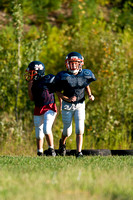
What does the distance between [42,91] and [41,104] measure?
0.26 metres

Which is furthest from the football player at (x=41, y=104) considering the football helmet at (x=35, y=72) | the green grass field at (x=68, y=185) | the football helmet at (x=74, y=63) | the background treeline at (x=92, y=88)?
the green grass field at (x=68, y=185)

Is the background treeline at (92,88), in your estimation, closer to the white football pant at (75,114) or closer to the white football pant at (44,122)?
the white football pant at (44,122)

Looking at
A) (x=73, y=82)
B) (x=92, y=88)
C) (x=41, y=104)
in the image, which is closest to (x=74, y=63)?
(x=73, y=82)

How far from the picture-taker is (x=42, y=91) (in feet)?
25.6

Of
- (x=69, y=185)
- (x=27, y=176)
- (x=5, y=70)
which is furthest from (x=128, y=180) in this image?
(x=5, y=70)

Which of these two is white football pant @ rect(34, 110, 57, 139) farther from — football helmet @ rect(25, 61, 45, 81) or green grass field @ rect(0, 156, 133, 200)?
green grass field @ rect(0, 156, 133, 200)

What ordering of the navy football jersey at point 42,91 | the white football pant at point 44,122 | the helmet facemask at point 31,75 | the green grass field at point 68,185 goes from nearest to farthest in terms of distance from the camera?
the green grass field at point 68,185, the white football pant at point 44,122, the navy football jersey at point 42,91, the helmet facemask at point 31,75

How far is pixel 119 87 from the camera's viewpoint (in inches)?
491

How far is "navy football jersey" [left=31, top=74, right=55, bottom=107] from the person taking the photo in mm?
7750

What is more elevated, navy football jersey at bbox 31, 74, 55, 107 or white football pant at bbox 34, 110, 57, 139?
navy football jersey at bbox 31, 74, 55, 107

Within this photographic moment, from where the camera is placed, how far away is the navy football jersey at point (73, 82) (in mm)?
7293

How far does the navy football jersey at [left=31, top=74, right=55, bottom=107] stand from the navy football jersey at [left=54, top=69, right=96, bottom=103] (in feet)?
1.22

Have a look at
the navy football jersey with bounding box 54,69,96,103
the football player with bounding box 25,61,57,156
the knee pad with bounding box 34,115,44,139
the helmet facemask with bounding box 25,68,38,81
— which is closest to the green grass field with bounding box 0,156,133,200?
the navy football jersey with bounding box 54,69,96,103

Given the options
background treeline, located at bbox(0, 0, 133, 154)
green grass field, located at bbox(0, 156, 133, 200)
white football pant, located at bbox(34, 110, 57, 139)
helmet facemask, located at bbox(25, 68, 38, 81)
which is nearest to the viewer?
green grass field, located at bbox(0, 156, 133, 200)
